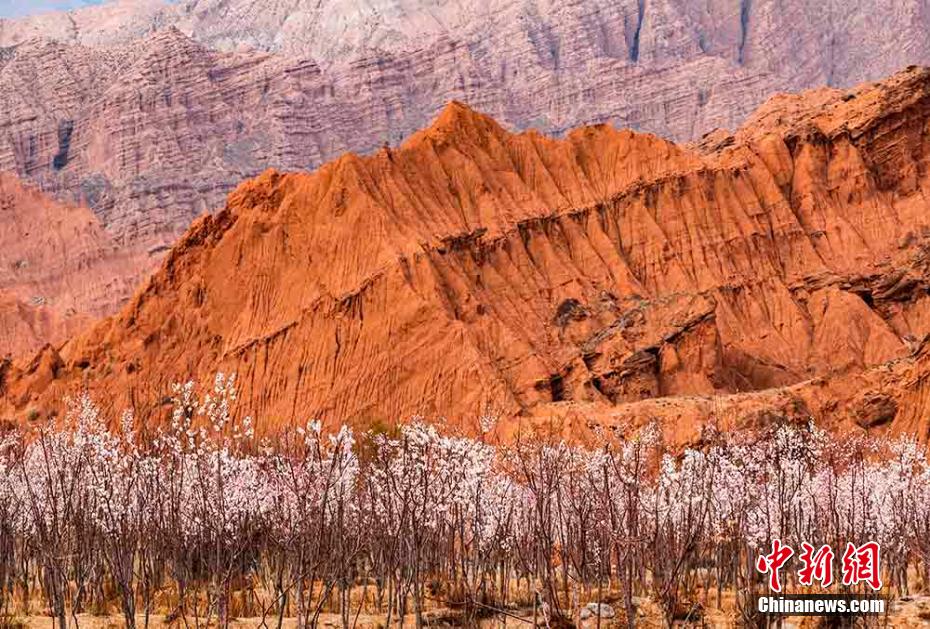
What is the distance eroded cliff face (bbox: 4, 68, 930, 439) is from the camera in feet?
296

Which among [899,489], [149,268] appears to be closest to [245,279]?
[899,489]

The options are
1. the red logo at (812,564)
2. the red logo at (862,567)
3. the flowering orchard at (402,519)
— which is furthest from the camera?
the flowering orchard at (402,519)

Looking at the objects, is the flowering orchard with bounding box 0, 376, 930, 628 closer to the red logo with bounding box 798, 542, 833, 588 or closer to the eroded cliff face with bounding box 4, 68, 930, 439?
the red logo with bounding box 798, 542, 833, 588

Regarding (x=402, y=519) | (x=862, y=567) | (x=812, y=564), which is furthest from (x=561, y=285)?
(x=402, y=519)

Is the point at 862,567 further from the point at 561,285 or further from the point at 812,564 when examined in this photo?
the point at 561,285

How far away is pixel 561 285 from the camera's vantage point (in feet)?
349

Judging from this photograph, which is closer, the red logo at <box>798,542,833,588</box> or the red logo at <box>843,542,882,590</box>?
the red logo at <box>798,542,833,588</box>

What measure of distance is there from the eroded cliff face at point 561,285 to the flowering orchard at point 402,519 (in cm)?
2957

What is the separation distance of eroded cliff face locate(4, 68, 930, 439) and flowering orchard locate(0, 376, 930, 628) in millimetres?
29571

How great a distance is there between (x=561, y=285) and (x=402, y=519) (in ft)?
247

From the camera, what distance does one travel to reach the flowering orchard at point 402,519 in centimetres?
3294

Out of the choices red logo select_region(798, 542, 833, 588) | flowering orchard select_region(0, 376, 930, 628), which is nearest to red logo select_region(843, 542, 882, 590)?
red logo select_region(798, 542, 833, 588)

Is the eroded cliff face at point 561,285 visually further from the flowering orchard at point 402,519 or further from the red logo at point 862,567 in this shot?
the red logo at point 862,567

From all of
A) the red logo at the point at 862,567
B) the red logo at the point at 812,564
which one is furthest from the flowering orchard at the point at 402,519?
the red logo at the point at 862,567
